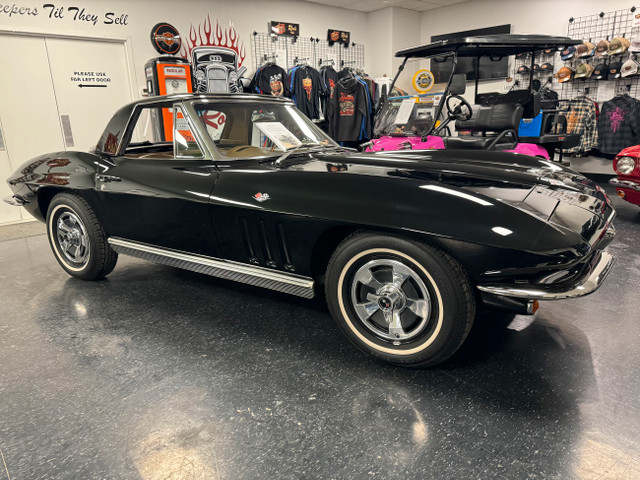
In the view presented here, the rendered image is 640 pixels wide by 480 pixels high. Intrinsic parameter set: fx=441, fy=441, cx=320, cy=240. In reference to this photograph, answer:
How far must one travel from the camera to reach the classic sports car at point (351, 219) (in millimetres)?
1732

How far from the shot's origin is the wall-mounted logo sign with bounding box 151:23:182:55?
6.95 m

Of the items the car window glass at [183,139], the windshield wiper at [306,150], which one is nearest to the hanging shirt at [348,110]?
the windshield wiper at [306,150]

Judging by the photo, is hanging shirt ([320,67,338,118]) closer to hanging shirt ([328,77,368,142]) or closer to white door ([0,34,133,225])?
hanging shirt ([328,77,368,142])

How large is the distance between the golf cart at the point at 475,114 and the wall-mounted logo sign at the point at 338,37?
165 inches

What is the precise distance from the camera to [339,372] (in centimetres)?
206

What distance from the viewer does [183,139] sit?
2785 millimetres

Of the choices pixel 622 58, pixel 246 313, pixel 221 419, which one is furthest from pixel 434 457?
pixel 622 58

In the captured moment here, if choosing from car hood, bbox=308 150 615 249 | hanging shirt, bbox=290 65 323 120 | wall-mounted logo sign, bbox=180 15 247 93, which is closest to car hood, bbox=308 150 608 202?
car hood, bbox=308 150 615 249

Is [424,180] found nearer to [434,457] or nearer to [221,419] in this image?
[434,457]

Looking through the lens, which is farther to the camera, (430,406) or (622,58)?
(622,58)

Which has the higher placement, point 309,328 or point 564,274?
point 564,274

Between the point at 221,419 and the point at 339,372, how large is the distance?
578 millimetres

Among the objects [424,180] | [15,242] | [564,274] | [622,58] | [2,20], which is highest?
[2,20]

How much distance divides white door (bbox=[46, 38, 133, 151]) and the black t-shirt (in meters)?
2.21
